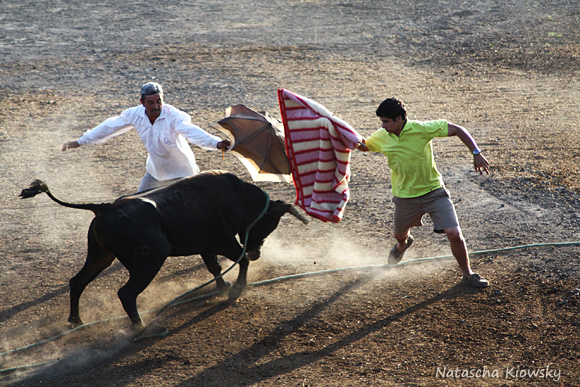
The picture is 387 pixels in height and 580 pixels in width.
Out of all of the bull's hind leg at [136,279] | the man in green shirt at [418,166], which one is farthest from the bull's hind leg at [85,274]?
the man in green shirt at [418,166]

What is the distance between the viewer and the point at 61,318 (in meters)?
5.97

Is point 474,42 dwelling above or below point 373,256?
above

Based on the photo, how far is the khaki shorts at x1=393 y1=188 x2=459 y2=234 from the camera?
5891mm

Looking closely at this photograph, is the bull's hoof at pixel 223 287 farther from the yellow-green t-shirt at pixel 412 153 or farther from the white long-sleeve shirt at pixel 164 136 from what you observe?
the yellow-green t-shirt at pixel 412 153

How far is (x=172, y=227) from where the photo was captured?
219 inches

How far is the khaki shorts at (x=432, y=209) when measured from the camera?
5.89 m

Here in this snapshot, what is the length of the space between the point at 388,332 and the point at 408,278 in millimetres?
1073

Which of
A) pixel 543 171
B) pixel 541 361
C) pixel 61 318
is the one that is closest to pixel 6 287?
pixel 61 318

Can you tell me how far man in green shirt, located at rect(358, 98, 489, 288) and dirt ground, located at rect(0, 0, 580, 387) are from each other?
0.63 metres

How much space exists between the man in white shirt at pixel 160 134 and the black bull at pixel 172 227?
42 centimetres

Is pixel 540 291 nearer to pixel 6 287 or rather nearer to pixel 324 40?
pixel 6 287

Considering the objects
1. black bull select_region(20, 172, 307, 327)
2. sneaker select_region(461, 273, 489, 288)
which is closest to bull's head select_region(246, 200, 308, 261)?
black bull select_region(20, 172, 307, 327)

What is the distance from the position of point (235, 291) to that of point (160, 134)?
1702 mm

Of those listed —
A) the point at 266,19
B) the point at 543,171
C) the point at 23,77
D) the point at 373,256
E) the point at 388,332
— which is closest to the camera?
the point at 388,332
